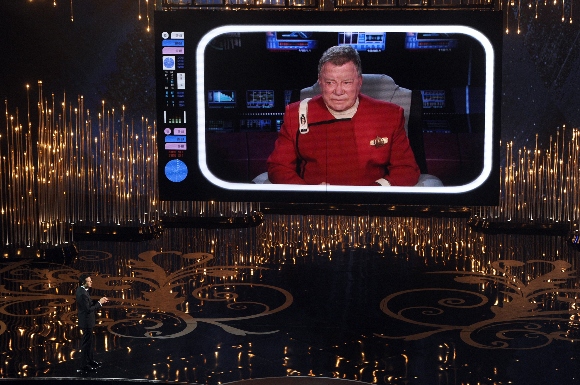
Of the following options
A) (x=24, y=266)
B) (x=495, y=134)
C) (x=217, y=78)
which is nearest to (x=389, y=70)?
(x=495, y=134)

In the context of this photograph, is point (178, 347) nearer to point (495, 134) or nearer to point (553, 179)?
point (495, 134)

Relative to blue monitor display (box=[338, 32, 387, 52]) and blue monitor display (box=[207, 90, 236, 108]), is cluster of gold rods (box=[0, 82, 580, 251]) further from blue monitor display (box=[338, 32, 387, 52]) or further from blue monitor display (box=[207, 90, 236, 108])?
blue monitor display (box=[338, 32, 387, 52])

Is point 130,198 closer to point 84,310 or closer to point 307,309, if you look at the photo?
point 307,309

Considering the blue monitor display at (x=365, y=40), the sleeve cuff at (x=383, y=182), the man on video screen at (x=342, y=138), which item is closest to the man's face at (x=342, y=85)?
the man on video screen at (x=342, y=138)

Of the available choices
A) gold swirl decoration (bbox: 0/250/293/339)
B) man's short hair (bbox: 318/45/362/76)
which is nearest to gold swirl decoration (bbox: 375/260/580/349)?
gold swirl decoration (bbox: 0/250/293/339)

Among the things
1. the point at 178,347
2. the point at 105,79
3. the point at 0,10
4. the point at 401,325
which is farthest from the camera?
the point at 105,79

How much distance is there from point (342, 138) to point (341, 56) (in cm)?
55

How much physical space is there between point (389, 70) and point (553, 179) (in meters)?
1.43

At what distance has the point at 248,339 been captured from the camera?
347cm

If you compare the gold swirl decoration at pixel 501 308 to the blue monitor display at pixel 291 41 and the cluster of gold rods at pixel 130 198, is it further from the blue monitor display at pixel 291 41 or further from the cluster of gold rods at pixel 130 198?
the blue monitor display at pixel 291 41

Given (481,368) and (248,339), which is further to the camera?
(248,339)

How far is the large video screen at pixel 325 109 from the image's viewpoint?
212 inches

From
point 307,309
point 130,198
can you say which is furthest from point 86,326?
point 130,198

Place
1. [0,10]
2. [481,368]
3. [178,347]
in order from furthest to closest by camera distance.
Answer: [0,10]
[178,347]
[481,368]
